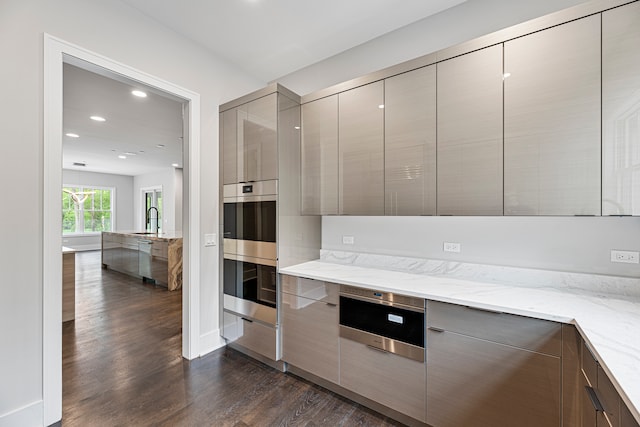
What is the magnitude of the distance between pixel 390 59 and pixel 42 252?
9.78ft

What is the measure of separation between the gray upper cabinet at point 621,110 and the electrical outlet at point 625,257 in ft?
1.36

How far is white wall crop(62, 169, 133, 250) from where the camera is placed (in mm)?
9250

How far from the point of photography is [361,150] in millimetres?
2221

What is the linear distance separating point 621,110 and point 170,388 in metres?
3.39

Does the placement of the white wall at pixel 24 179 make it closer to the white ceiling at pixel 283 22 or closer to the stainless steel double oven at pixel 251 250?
the white ceiling at pixel 283 22

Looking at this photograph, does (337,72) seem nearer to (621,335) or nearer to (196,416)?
(621,335)

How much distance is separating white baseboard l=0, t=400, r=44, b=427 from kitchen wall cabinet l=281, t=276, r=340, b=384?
1.57m

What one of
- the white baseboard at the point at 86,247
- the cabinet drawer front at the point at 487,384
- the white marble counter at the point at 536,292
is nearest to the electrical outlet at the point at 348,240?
the white marble counter at the point at 536,292

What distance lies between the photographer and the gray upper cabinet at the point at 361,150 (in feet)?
6.98

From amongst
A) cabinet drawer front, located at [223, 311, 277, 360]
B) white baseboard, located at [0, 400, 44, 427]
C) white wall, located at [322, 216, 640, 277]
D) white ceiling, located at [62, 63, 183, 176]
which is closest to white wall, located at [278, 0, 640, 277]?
white wall, located at [322, 216, 640, 277]

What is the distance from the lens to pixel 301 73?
9.98 ft

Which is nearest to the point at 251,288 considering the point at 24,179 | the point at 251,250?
the point at 251,250

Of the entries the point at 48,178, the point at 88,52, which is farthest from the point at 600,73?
the point at 48,178

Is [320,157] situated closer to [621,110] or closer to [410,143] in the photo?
[410,143]
